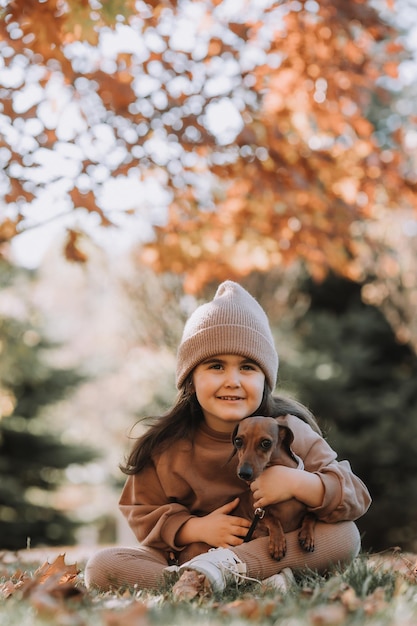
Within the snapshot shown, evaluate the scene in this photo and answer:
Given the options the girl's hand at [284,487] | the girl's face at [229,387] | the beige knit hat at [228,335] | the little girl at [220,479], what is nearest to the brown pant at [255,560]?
the little girl at [220,479]

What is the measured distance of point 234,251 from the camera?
24.8ft

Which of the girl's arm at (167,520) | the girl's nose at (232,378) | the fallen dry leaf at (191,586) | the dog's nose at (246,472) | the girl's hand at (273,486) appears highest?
the dog's nose at (246,472)

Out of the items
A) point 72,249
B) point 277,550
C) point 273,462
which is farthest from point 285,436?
point 72,249

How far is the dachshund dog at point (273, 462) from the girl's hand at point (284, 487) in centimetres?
4

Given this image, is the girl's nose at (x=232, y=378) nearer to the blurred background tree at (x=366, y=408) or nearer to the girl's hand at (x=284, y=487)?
the girl's hand at (x=284, y=487)

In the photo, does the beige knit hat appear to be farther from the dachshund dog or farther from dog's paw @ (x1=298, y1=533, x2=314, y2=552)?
dog's paw @ (x1=298, y1=533, x2=314, y2=552)

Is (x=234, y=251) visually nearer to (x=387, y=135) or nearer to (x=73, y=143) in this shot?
(x=73, y=143)

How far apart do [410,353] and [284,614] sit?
11348 millimetres

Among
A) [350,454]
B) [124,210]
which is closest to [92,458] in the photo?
[350,454]

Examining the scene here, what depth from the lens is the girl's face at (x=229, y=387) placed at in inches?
131

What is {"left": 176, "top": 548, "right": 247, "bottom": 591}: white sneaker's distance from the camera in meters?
2.64

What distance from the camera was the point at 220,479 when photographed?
3.38 metres

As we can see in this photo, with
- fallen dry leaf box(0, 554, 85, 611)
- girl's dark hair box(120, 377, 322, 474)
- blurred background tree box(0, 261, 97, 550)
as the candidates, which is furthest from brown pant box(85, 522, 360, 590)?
blurred background tree box(0, 261, 97, 550)

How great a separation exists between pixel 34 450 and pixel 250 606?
35.7 ft
